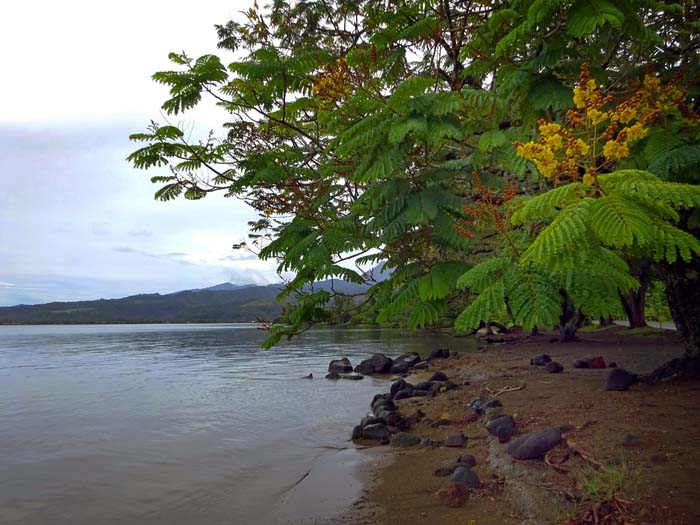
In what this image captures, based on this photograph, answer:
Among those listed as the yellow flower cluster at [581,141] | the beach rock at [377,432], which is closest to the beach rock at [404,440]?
the beach rock at [377,432]

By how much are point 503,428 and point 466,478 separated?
192cm

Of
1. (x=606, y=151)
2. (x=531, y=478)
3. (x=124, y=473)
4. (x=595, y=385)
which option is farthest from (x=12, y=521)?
(x=595, y=385)

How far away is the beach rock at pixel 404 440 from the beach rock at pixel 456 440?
0.96 meters

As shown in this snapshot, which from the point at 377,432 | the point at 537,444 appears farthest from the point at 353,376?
the point at 537,444

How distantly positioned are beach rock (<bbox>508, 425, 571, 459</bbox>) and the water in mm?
3018

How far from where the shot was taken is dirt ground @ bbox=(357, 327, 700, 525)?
5719 mm

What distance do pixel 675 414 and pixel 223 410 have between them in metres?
15.2

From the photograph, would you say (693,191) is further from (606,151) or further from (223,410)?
(223,410)

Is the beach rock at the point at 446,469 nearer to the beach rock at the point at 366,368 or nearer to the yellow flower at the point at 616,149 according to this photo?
the yellow flower at the point at 616,149

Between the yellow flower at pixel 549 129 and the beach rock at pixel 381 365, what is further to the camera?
the beach rock at pixel 381 365

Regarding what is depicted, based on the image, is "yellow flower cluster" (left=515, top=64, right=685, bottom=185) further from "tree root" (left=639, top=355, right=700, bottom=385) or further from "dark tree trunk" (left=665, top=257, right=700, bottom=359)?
"tree root" (left=639, top=355, right=700, bottom=385)

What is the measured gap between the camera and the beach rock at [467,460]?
→ 848 centimetres

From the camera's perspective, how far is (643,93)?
16.3 feet

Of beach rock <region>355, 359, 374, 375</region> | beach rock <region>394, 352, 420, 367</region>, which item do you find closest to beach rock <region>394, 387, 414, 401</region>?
beach rock <region>355, 359, 374, 375</region>
